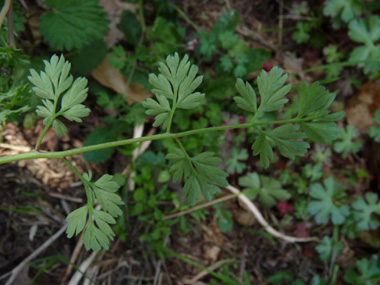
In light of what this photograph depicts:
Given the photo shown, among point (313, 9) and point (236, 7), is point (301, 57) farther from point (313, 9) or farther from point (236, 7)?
point (236, 7)

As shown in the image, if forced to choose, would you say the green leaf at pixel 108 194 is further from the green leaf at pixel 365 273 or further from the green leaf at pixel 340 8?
the green leaf at pixel 340 8

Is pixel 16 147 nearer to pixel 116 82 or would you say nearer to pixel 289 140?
pixel 116 82

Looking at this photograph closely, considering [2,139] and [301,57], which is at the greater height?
[301,57]

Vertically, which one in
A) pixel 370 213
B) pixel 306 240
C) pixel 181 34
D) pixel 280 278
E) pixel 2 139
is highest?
pixel 181 34

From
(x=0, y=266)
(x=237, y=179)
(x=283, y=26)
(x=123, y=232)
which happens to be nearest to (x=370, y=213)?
(x=237, y=179)

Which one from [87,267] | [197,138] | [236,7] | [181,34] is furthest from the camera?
[236,7]

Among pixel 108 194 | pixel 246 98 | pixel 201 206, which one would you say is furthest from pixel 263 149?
pixel 201 206

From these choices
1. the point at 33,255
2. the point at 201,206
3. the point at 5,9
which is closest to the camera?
the point at 5,9
